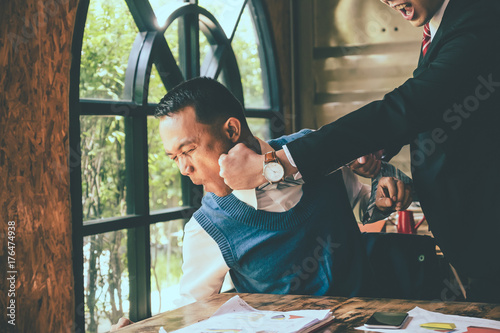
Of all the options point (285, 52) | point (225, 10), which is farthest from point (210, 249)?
point (285, 52)

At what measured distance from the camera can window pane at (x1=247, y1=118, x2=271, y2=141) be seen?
4.88 meters

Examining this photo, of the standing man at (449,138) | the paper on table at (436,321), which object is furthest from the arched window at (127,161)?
the paper on table at (436,321)

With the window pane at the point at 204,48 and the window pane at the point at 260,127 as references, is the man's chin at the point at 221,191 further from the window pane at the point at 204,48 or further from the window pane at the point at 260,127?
the window pane at the point at 260,127

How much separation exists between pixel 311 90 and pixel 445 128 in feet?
13.9

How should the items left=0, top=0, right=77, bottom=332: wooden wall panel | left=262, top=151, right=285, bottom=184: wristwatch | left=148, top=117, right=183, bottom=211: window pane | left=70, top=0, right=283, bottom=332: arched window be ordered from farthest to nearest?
left=148, top=117, right=183, bottom=211: window pane < left=70, top=0, right=283, bottom=332: arched window < left=0, top=0, right=77, bottom=332: wooden wall panel < left=262, top=151, right=285, bottom=184: wristwatch

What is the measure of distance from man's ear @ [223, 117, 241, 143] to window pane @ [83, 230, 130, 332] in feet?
5.14

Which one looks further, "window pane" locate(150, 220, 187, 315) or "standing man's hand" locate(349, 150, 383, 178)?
"window pane" locate(150, 220, 187, 315)

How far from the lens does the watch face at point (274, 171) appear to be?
1.35 meters

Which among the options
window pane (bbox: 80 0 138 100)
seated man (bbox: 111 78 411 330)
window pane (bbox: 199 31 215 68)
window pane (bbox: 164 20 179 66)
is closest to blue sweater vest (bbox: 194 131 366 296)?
seated man (bbox: 111 78 411 330)

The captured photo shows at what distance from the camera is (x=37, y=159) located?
8.30 ft

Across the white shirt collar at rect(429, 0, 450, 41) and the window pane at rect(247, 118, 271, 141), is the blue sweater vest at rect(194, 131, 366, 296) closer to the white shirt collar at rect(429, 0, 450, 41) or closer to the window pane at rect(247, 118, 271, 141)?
the white shirt collar at rect(429, 0, 450, 41)

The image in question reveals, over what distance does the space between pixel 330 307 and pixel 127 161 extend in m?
2.21

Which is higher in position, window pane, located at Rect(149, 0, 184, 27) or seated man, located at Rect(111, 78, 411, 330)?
window pane, located at Rect(149, 0, 184, 27)

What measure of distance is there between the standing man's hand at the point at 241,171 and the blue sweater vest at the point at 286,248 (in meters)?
0.24
